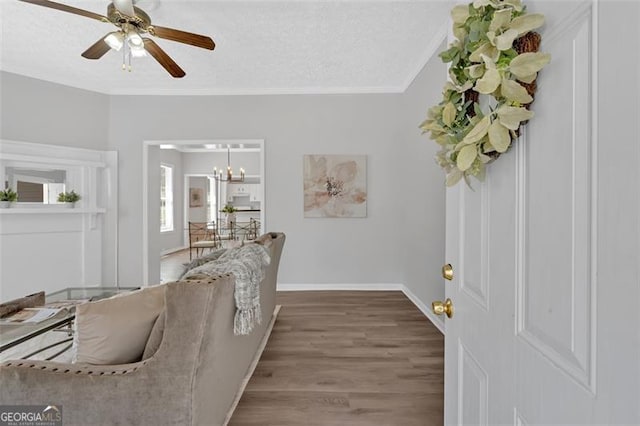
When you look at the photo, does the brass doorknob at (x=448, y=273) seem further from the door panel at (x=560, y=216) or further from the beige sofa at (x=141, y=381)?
the beige sofa at (x=141, y=381)

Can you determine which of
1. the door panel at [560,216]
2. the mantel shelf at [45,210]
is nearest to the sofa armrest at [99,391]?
the door panel at [560,216]

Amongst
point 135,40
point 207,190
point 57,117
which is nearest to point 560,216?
point 135,40

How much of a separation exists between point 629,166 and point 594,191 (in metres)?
0.07

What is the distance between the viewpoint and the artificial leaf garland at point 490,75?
1.99ft

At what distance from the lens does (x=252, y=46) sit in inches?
127

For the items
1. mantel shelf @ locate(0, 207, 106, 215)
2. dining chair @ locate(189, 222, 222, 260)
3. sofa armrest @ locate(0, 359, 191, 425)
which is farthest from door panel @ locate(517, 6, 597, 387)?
dining chair @ locate(189, 222, 222, 260)

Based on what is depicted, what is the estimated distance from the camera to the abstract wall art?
14.3 ft

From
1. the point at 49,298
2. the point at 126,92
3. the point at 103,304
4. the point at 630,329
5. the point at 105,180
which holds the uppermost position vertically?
the point at 126,92

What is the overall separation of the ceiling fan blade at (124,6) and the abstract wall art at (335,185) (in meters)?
2.60

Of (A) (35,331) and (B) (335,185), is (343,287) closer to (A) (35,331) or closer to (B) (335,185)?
(B) (335,185)

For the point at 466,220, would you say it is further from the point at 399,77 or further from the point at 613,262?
the point at 399,77

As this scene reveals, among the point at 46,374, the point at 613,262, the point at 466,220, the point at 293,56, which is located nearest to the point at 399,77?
the point at 293,56

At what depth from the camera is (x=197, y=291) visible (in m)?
1.21

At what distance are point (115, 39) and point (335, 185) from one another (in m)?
2.91
